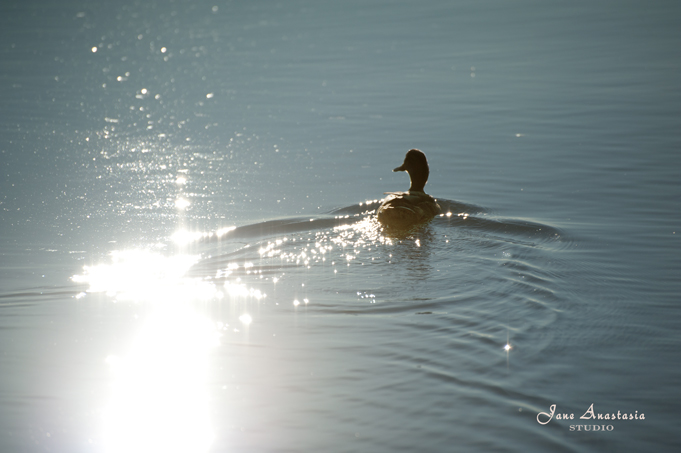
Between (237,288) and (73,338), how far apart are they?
181 centimetres

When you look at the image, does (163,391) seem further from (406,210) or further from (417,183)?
(417,183)

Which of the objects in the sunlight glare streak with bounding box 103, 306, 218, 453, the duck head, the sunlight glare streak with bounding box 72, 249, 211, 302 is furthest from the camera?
the duck head

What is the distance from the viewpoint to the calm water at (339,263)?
488 centimetres

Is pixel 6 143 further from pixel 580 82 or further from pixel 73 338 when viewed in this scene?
pixel 580 82

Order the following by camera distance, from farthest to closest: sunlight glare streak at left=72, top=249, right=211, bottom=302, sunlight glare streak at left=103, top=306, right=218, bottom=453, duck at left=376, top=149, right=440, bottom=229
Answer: duck at left=376, top=149, right=440, bottom=229 → sunlight glare streak at left=72, top=249, right=211, bottom=302 → sunlight glare streak at left=103, top=306, right=218, bottom=453

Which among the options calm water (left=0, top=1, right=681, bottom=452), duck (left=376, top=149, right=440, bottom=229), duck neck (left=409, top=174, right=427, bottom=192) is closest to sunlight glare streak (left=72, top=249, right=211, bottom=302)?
calm water (left=0, top=1, right=681, bottom=452)

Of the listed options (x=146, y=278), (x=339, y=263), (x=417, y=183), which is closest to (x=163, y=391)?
(x=146, y=278)

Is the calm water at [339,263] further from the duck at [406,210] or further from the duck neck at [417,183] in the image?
the duck neck at [417,183]

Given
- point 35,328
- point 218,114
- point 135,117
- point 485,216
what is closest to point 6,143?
point 135,117

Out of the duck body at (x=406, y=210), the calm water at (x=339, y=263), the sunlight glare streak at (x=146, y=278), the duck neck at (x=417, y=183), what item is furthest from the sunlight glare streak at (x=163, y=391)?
the duck neck at (x=417, y=183)

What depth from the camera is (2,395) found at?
5.15m

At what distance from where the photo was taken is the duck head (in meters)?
11.2

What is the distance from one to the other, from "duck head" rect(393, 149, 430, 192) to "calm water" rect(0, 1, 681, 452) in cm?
70

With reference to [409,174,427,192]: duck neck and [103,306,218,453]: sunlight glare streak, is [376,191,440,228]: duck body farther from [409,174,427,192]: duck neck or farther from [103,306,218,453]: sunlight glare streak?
[103,306,218,453]: sunlight glare streak
